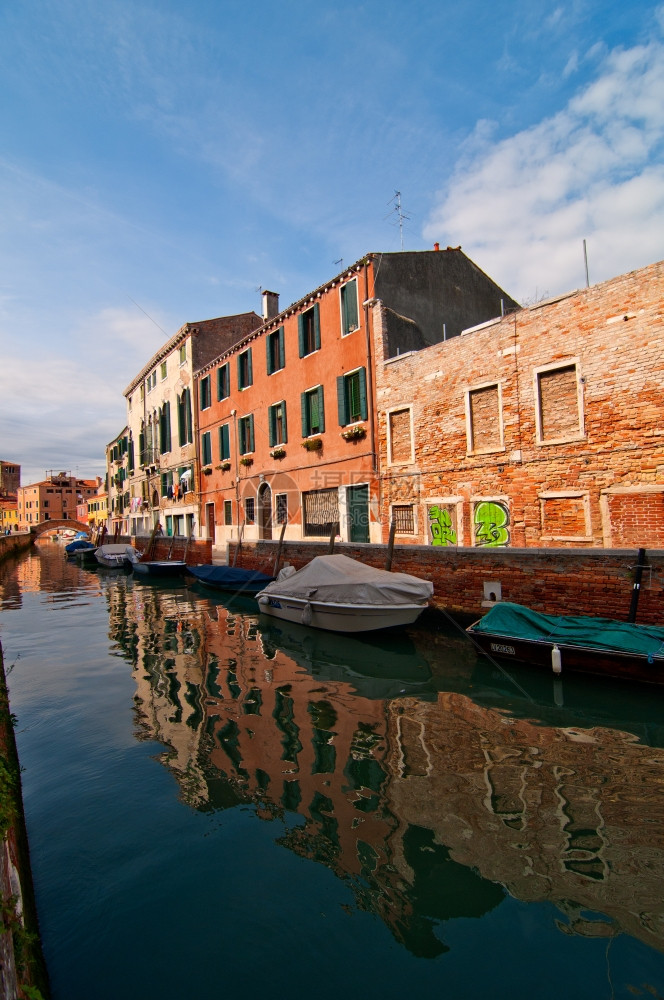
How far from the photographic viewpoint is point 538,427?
36.9 ft

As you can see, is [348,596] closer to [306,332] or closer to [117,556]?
[306,332]

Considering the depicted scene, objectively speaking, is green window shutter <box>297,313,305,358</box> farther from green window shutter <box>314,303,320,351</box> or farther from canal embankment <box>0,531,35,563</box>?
canal embankment <box>0,531,35,563</box>

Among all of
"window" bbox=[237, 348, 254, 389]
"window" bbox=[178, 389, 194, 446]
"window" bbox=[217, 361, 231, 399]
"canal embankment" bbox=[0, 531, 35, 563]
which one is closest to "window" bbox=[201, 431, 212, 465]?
"window" bbox=[178, 389, 194, 446]

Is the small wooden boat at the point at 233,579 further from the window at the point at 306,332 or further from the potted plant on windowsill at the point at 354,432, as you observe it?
the window at the point at 306,332

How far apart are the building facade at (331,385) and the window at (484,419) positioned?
3.05m

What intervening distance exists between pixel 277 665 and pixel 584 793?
5.38 m

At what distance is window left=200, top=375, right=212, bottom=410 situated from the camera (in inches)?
982

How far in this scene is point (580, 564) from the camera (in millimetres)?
8523

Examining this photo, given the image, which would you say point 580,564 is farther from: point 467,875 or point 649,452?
Answer: point 467,875

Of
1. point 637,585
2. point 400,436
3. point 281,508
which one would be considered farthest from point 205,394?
point 637,585

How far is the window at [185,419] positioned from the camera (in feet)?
88.0

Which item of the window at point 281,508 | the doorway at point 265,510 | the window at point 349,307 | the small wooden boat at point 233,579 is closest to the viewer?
the window at point 349,307

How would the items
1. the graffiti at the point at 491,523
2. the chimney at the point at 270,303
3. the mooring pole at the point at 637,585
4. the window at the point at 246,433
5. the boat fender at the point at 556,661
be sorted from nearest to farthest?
the boat fender at the point at 556,661
the mooring pole at the point at 637,585
the graffiti at the point at 491,523
the window at the point at 246,433
the chimney at the point at 270,303

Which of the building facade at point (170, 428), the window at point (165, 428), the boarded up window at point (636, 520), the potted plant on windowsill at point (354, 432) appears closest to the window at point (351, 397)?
the potted plant on windowsill at point (354, 432)
